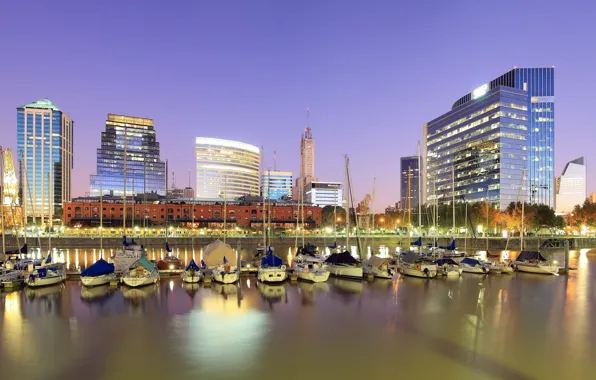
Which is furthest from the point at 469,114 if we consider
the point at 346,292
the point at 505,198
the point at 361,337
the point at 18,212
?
the point at 18,212

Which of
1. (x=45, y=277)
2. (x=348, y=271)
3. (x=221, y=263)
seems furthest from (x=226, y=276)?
(x=45, y=277)

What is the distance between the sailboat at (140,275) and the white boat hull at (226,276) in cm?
695

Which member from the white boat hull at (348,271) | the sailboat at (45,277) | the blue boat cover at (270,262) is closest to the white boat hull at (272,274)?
the blue boat cover at (270,262)

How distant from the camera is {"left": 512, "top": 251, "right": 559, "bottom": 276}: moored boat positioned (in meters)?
53.0

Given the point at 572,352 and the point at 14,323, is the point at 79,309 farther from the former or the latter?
the point at 572,352

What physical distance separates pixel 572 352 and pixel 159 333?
25.5 m

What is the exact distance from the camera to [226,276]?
42.9 m

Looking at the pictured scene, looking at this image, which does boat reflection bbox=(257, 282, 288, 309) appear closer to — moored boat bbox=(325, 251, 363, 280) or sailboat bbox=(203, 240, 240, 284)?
sailboat bbox=(203, 240, 240, 284)

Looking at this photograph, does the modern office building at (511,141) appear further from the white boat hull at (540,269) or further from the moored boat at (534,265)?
the white boat hull at (540,269)

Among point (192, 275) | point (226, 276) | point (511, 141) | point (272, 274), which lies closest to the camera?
point (226, 276)

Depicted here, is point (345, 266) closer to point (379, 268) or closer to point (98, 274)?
point (379, 268)

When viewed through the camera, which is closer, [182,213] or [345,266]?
[345,266]

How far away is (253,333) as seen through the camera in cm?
2530

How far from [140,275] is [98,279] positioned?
4.51 m
